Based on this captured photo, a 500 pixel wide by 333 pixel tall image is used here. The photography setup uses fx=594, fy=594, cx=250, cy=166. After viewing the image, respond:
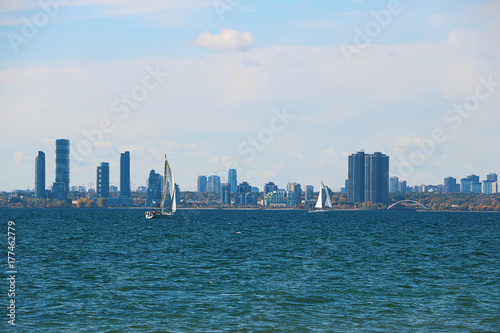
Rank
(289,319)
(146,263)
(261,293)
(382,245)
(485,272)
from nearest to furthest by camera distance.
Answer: (289,319) < (261,293) < (485,272) < (146,263) < (382,245)

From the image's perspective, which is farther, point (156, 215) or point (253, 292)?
Result: point (156, 215)

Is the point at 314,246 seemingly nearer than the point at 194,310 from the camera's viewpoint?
No

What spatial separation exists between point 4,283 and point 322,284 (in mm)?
27215

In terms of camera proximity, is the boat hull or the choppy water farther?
the boat hull

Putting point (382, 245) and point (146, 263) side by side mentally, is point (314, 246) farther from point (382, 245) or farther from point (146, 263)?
point (146, 263)

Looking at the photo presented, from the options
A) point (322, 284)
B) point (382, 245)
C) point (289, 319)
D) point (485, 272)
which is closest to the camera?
point (289, 319)

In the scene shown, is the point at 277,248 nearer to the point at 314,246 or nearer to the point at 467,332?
the point at 314,246

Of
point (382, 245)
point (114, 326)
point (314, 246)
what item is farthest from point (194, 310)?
point (382, 245)

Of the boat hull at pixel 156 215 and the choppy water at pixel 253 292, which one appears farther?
the boat hull at pixel 156 215

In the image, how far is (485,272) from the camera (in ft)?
205

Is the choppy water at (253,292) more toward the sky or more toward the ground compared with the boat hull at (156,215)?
more toward the ground

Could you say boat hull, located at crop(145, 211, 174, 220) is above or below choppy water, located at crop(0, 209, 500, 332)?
above

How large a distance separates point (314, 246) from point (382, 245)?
12518 mm

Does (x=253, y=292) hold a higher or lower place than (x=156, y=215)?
lower
